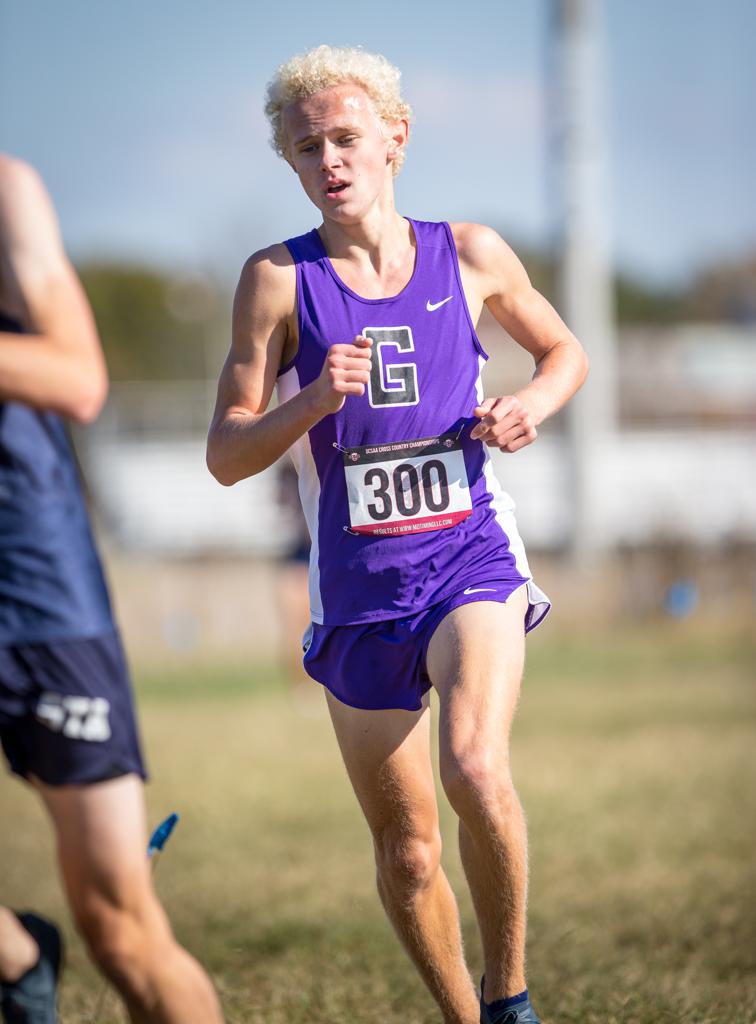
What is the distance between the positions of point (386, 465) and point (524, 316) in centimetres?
65

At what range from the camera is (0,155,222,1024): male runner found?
10.2 feet

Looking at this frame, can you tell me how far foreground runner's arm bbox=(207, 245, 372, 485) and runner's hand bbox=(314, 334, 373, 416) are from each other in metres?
0.12

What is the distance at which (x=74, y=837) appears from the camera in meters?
3.21

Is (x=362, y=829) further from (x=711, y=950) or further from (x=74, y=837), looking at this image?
(x=74, y=837)

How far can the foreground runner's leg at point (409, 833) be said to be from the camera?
390cm

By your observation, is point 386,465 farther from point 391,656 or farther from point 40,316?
point 40,316

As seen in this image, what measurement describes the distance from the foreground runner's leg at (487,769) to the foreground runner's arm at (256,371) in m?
0.69

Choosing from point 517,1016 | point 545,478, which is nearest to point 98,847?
point 517,1016

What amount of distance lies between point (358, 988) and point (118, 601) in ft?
67.7

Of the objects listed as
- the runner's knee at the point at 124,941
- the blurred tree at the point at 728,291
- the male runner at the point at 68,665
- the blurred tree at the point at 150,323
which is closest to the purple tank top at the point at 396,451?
the male runner at the point at 68,665

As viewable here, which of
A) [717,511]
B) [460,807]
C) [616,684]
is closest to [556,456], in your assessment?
[717,511]

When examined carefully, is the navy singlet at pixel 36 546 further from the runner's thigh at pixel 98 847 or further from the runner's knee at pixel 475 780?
the runner's knee at pixel 475 780

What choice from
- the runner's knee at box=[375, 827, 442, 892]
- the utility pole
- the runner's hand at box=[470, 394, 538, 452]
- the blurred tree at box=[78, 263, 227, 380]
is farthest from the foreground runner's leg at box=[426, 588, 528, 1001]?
the blurred tree at box=[78, 263, 227, 380]

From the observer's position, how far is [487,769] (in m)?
3.66
